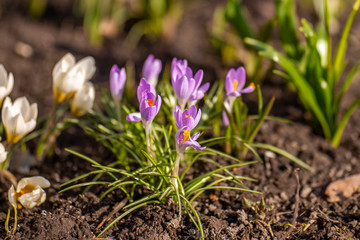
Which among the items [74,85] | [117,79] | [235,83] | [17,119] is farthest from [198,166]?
[17,119]

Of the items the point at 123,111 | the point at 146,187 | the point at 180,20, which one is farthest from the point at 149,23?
the point at 146,187

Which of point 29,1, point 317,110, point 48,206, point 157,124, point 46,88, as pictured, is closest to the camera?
point 48,206

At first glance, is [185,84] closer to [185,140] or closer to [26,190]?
[185,140]

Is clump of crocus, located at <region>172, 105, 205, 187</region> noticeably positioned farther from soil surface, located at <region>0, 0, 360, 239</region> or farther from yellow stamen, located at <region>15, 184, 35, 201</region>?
yellow stamen, located at <region>15, 184, 35, 201</region>

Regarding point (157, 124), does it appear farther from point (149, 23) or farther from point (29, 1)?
point (29, 1)

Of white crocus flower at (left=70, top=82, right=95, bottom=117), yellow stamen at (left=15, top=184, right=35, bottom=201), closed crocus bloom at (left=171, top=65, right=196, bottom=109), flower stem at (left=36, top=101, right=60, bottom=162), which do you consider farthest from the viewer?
flower stem at (left=36, top=101, right=60, bottom=162)

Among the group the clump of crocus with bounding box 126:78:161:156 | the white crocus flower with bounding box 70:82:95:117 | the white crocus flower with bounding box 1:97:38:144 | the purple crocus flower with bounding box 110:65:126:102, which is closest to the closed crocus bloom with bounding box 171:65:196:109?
the clump of crocus with bounding box 126:78:161:156

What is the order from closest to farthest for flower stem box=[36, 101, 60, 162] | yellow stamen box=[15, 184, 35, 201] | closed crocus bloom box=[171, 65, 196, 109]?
closed crocus bloom box=[171, 65, 196, 109], yellow stamen box=[15, 184, 35, 201], flower stem box=[36, 101, 60, 162]

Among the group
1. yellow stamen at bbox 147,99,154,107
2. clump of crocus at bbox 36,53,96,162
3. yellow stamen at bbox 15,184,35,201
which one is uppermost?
yellow stamen at bbox 147,99,154,107
